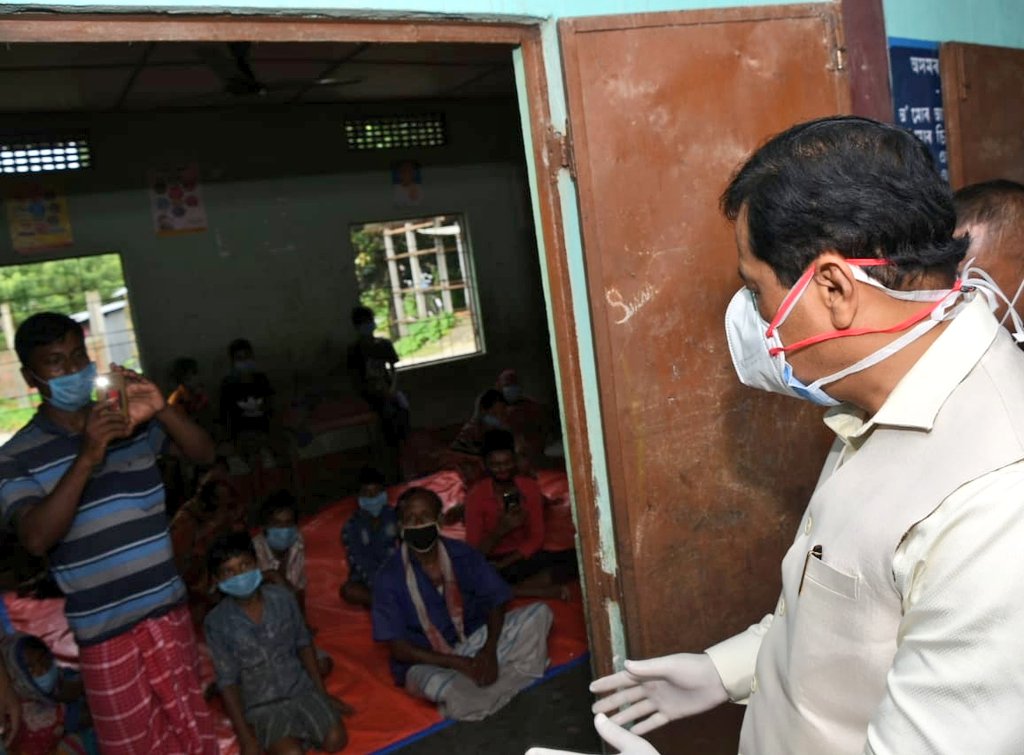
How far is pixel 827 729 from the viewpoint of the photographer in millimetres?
1259

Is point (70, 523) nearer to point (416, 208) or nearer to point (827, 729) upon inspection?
point (827, 729)

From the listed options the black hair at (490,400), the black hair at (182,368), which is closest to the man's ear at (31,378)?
the black hair at (490,400)

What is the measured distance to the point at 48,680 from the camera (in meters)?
3.36

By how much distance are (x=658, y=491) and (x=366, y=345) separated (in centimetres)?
611

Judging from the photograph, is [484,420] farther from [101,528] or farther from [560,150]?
[560,150]

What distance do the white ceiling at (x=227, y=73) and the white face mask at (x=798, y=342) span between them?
3574 mm

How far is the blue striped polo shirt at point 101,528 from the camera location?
249cm

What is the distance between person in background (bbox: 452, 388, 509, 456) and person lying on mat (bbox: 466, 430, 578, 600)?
6.32 ft

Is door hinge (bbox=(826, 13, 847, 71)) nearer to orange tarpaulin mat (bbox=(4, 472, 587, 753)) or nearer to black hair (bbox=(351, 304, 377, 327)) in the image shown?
orange tarpaulin mat (bbox=(4, 472, 587, 753))

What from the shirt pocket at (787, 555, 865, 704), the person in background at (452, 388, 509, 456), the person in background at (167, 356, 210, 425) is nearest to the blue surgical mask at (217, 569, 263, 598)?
the shirt pocket at (787, 555, 865, 704)

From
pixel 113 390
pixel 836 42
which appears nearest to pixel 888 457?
pixel 836 42

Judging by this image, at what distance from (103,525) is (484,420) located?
4.43 metres

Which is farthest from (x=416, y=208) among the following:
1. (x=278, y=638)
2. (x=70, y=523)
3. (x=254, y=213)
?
(x=70, y=523)

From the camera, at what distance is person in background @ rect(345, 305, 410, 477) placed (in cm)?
775
